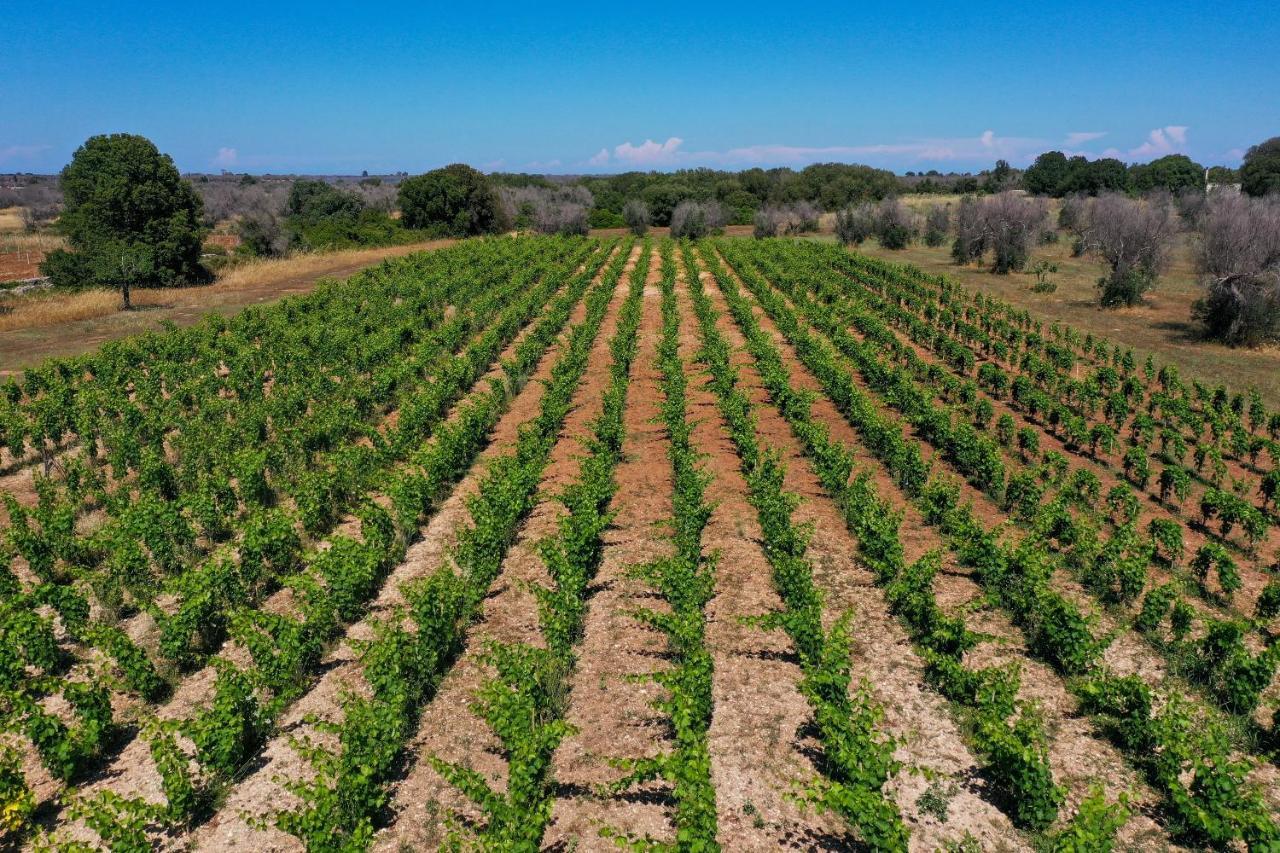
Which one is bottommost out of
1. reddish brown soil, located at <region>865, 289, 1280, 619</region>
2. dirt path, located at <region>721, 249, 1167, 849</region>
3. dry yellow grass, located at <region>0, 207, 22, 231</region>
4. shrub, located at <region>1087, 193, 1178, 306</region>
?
dirt path, located at <region>721, 249, 1167, 849</region>

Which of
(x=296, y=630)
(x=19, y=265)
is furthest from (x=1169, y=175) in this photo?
(x=19, y=265)

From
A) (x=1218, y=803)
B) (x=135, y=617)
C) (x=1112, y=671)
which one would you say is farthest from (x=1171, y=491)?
(x=135, y=617)

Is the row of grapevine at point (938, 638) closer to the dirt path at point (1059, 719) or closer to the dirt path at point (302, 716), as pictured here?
the dirt path at point (1059, 719)

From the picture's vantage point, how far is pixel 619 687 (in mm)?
10203

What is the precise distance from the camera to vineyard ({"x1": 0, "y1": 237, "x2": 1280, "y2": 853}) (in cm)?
781

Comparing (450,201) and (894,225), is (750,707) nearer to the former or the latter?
(894,225)

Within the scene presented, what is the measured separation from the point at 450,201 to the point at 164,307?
38679 mm

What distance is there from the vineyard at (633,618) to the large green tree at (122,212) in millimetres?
22817

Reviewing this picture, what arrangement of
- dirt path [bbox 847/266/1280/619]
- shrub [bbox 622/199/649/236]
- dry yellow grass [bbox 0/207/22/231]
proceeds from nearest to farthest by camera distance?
dirt path [bbox 847/266/1280/619]
shrub [bbox 622/199/649/236]
dry yellow grass [bbox 0/207/22/231]

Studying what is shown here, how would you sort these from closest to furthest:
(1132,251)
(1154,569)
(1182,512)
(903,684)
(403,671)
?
(403,671) < (903,684) < (1154,569) < (1182,512) < (1132,251)

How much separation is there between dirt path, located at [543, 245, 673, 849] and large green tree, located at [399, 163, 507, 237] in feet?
198

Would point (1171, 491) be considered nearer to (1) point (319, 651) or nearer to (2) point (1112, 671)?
(2) point (1112, 671)

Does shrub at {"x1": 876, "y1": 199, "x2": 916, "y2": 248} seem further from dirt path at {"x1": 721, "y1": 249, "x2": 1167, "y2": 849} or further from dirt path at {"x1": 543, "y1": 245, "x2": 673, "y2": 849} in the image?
dirt path at {"x1": 721, "y1": 249, "x2": 1167, "y2": 849}

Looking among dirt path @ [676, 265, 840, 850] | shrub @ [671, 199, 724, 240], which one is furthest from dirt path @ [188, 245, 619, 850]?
shrub @ [671, 199, 724, 240]
